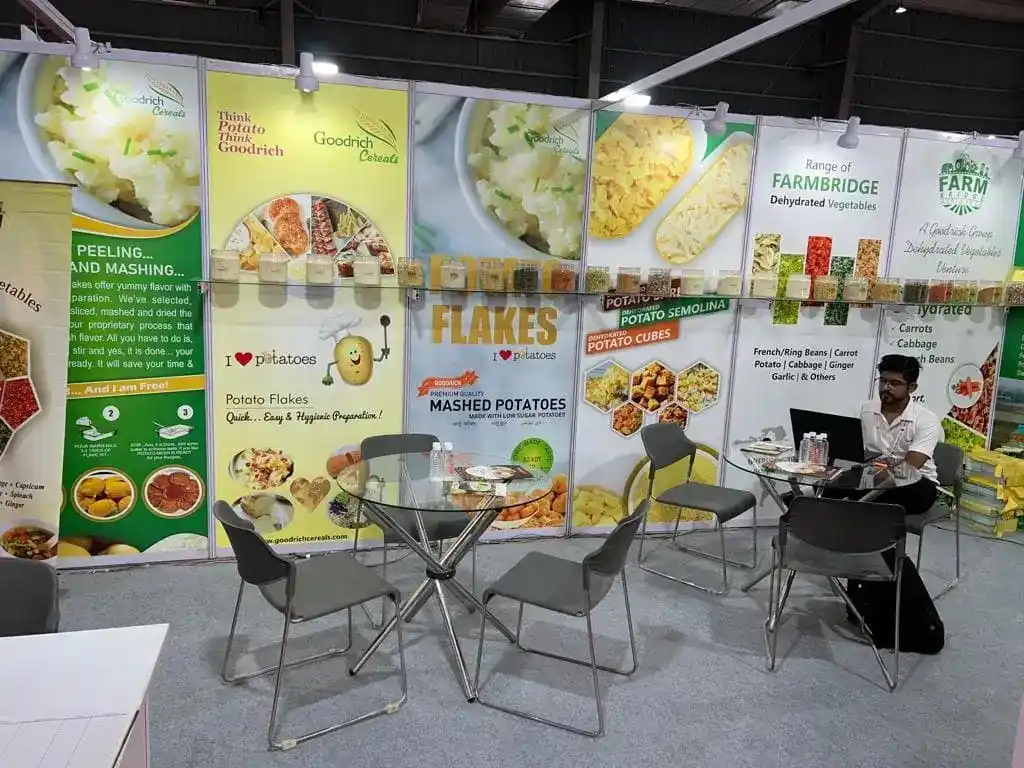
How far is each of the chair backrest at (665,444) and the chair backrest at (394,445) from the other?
4.59 feet

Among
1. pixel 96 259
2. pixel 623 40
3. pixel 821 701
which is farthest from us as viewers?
pixel 623 40

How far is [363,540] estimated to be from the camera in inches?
183

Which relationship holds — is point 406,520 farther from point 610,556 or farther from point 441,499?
point 610,556

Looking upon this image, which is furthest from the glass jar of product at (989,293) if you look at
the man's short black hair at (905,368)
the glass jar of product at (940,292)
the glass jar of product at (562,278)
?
the glass jar of product at (562,278)

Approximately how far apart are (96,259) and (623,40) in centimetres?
734

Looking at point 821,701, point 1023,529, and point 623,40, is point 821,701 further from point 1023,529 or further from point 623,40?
point 623,40

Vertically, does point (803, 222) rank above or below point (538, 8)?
below

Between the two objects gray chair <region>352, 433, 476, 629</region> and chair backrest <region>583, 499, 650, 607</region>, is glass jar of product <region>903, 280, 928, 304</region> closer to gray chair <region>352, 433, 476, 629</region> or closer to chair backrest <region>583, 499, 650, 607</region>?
chair backrest <region>583, 499, 650, 607</region>

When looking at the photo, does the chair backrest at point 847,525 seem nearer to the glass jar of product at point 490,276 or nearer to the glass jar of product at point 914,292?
the glass jar of product at point 490,276

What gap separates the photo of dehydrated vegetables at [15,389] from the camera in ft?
12.0

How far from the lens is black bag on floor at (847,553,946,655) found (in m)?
3.56

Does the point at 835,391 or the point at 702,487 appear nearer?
the point at 702,487

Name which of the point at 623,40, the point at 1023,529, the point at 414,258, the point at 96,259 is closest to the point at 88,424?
the point at 96,259

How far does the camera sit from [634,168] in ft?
15.5
